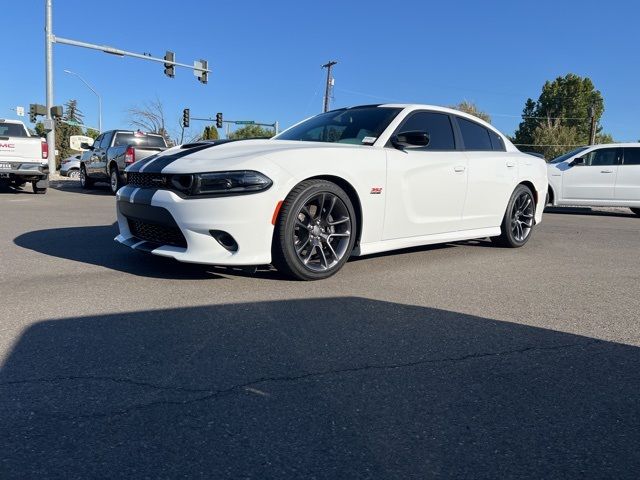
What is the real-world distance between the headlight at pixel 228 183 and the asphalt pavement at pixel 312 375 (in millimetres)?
730

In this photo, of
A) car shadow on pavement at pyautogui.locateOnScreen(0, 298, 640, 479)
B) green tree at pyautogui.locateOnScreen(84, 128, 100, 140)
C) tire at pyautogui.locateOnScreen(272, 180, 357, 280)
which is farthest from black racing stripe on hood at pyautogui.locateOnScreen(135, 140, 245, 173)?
green tree at pyautogui.locateOnScreen(84, 128, 100, 140)

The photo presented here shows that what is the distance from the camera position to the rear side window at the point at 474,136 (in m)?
5.82

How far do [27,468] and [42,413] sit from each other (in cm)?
38

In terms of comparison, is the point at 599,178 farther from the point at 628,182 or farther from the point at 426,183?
the point at 426,183

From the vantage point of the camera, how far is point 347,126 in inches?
207

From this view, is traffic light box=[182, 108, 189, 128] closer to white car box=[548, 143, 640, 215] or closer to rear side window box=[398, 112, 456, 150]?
white car box=[548, 143, 640, 215]

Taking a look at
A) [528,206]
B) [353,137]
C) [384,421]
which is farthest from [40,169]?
[384,421]

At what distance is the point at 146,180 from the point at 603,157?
1126 centimetres

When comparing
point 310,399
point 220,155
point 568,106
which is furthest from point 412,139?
point 568,106

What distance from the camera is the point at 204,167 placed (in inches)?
157

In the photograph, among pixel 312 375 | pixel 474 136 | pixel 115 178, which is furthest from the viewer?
pixel 115 178

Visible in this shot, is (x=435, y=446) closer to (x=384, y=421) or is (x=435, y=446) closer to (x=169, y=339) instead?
(x=384, y=421)

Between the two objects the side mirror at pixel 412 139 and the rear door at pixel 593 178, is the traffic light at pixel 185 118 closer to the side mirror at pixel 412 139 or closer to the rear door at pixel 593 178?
the rear door at pixel 593 178

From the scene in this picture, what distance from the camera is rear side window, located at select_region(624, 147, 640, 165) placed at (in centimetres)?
1218
